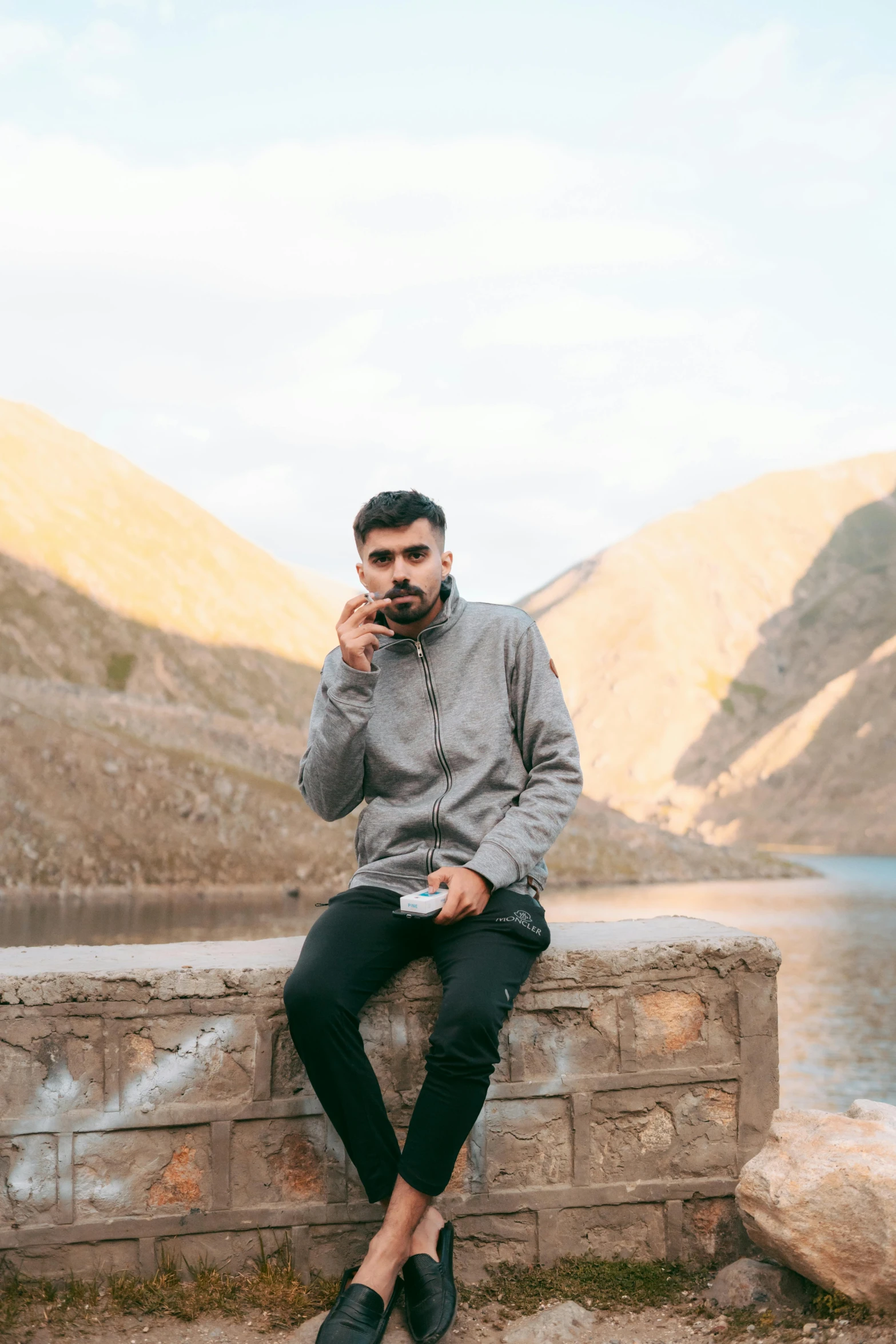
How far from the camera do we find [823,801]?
265 ft

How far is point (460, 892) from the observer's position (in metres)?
4.02

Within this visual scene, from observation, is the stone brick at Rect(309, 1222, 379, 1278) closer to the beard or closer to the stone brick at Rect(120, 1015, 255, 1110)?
the stone brick at Rect(120, 1015, 255, 1110)

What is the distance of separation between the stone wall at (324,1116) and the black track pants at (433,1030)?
27cm

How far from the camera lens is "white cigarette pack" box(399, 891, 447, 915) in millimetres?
3986

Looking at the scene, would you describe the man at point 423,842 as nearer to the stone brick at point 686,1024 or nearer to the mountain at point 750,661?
the stone brick at point 686,1024

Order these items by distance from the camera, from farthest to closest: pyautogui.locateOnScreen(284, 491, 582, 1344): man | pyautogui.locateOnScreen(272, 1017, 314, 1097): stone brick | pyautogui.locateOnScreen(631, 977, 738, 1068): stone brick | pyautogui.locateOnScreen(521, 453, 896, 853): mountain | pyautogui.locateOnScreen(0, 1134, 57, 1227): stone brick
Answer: pyautogui.locateOnScreen(521, 453, 896, 853): mountain, pyautogui.locateOnScreen(631, 977, 738, 1068): stone brick, pyautogui.locateOnScreen(272, 1017, 314, 1097): stone brick, pyautogui.locateOnScreen(0, 1134, 57, 1227): stone brick, pyautogui.locateOnScreen(284, 491, 582, 1344): man

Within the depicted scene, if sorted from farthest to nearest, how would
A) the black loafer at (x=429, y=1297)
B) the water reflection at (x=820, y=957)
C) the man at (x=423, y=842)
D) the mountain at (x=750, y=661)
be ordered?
the mountain at (x=750, y=661) → the water reflection at (x=820, y=957) → the man at (x=423, y=842) → the black loafer at (x=429, y=1297)

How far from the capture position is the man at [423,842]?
3852 millimetres

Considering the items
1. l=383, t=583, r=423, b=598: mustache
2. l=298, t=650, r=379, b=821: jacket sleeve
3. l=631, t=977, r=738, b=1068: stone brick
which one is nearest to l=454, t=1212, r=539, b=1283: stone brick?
l=631, t=977, r=738, b=1068: stone brick

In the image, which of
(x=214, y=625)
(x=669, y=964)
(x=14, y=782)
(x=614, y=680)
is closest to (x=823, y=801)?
(x=614, y=680)

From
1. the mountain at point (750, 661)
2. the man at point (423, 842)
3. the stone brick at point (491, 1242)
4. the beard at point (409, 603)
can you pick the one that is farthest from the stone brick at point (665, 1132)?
the mountain at point (750, 661)

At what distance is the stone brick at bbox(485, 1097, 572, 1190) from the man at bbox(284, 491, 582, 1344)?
40cm

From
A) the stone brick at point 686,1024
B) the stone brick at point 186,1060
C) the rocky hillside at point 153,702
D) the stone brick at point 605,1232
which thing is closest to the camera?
the stone brick at point 186,1060

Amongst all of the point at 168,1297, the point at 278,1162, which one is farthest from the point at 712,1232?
the point at 168,1297
